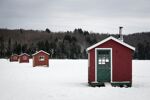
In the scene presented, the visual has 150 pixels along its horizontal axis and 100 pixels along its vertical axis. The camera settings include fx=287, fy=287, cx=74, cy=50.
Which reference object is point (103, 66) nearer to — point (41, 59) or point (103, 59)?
point (103, 59)

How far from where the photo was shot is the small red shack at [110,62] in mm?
21438

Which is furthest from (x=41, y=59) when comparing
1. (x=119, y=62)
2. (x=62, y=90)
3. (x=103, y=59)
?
(x=62, y=90)

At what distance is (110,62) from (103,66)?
2.17 ft

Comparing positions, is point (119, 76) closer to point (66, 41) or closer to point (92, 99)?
point (92, 99)

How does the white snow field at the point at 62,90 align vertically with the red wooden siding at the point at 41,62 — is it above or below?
below

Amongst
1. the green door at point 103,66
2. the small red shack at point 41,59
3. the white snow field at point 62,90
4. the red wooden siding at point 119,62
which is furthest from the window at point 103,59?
the small red shack at point 41,59

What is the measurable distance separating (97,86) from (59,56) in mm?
133155

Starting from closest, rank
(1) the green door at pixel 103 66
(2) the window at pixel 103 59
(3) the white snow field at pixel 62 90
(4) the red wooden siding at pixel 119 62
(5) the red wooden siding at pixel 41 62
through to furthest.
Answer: (3) the white snow field at pixel 62 90 → (4) the red wooden siding at pixel 119 62 → (1) the green door at pixel 103 66 → (2) the window at pixel 103 59 → (5) the red wooden siding at pixel 41 62

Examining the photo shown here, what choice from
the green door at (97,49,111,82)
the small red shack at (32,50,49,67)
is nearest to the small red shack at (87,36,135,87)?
the green door at (97,49,111,82)

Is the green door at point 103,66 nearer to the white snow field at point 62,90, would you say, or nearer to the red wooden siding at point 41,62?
the white snow field at point 62,90

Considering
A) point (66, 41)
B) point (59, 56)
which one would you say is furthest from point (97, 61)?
point (66, 41)

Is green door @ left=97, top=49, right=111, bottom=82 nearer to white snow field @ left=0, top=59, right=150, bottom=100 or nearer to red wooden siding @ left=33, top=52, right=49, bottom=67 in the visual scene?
white snow field @ left=0, top=59, right=150, bottom=100

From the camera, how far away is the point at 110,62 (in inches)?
851

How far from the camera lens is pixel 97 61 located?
21750 millimetres
